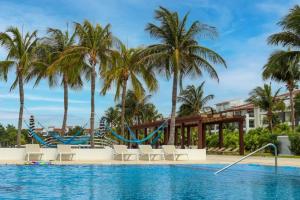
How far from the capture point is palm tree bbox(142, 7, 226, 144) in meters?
23.0

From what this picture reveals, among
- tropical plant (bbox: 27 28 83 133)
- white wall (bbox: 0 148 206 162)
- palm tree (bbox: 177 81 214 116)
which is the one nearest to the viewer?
white wall (bbox: 0 148 206 162)

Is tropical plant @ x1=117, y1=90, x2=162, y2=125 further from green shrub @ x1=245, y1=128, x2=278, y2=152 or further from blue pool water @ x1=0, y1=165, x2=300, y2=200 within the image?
blue pool water @ x1=0, y1=165, x2=300, y2=200

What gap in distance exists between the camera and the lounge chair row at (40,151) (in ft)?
63.6

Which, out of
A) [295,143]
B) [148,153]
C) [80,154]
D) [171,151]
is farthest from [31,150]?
[295,143]

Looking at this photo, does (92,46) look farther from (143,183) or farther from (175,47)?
(143,183)

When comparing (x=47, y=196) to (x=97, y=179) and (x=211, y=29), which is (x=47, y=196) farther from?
(x=211, y=29)

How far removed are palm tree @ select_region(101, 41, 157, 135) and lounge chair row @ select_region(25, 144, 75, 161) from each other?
19.2ft

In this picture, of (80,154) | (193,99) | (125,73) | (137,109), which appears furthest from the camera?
(137,109)

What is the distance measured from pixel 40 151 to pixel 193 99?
36.5m

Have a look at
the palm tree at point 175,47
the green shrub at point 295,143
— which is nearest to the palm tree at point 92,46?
the palm tree at point 175,47

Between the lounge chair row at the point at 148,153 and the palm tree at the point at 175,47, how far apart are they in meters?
1.75

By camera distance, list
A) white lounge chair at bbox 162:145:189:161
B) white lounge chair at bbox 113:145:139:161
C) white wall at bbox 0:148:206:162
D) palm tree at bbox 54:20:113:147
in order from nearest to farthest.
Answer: white wall at bbox 0:148:206:162 → white lounge chair at bbox 113:145:139:161 → white lounge chair at bbox 162:145:189:161 → palm tree at bbox 54:20:113:147

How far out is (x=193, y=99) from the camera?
179 ft

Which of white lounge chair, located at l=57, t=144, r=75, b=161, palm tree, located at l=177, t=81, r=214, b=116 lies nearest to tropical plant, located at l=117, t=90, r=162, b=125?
palm tree, located at l=177, t=81, r=214, b=116
